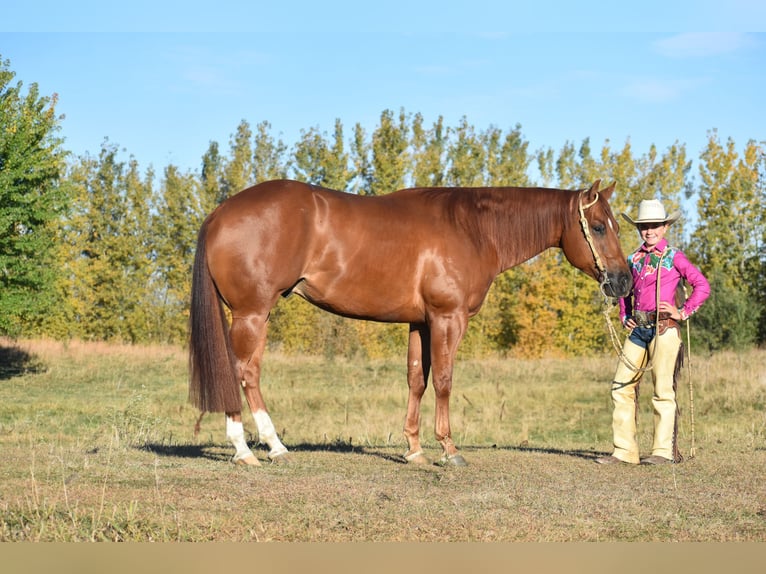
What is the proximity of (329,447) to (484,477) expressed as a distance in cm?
300

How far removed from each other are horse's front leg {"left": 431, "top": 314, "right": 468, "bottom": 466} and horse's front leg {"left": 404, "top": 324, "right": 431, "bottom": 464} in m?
0.25

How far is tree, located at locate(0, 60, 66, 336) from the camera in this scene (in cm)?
2308

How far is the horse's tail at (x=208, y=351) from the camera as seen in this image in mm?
7727

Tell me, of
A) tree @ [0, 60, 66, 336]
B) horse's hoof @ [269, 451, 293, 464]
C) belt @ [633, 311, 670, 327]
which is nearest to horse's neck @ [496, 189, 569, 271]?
belt @ [633, 311, 670, 327]

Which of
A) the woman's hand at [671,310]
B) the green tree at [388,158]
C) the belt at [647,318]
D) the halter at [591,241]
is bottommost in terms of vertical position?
the belt at [647,318]

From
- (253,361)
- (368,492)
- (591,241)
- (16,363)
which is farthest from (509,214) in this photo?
(16,363)

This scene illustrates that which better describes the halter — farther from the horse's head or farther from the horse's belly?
the horse's belly

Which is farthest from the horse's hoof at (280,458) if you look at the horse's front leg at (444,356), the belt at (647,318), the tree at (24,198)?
the tree at (24,198)

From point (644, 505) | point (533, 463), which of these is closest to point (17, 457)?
point (533, 463)

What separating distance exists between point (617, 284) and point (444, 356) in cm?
183

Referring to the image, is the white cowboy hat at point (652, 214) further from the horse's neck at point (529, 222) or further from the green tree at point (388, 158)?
the green tree at point (388, 158)

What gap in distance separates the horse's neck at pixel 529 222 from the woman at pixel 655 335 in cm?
73

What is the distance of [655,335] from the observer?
8.24 metres

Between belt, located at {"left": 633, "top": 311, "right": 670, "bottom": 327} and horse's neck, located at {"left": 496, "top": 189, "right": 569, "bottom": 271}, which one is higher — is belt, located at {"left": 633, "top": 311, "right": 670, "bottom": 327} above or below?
below
